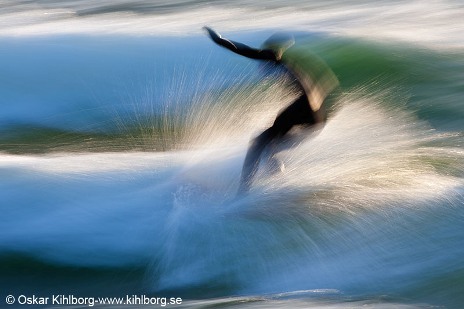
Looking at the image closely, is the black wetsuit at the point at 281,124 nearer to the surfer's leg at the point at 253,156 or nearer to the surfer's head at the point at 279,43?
the surfer's leg at the point at 253,156

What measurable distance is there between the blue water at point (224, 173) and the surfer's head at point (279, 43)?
5cm

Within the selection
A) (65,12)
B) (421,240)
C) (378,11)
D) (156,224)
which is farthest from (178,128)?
(65,12)

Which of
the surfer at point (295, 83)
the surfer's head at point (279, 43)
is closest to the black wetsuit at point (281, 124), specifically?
the surfer at point (295, 83)

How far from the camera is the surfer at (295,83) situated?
2.11 metres

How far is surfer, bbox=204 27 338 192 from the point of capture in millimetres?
2111

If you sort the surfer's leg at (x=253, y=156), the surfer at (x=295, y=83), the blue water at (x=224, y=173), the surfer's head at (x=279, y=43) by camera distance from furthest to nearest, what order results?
1. the surfer's head at (x=279, y=43)
2. the surfer at (x=295, y=83)
3. the surfer's leg at (x=253, y=156)
4. the blue water at (x=224, y=173)

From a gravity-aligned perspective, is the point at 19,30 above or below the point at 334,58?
above

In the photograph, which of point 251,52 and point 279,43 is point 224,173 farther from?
point 279,43

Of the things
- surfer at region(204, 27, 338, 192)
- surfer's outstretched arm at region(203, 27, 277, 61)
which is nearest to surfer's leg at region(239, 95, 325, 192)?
surfer at region(204, 27, 338, 192)

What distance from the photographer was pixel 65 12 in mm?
3529

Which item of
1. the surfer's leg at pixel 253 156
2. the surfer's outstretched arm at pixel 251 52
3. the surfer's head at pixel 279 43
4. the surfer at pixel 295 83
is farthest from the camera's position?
the surfer's head at pixel 279 43

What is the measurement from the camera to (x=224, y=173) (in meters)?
2.03

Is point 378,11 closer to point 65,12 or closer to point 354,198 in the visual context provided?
point 65,12

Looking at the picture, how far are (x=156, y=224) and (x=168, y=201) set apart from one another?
0.22 ft
